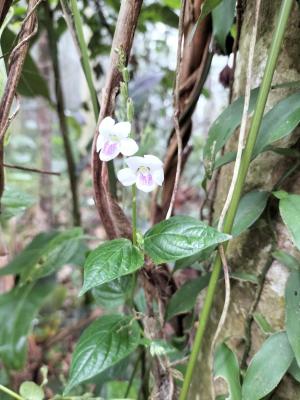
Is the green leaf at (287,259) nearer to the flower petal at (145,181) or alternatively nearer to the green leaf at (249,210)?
the green leaf at (249,210)

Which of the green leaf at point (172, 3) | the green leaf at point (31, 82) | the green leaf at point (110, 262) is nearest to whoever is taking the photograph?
the green leaf at point (110, 262)

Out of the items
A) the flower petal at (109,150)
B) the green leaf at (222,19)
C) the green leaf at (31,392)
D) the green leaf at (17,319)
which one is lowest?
the green leaf at (17,319)

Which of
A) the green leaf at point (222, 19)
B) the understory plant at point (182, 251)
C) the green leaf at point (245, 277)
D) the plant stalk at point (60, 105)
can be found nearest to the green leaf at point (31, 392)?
the understory plant at point (182, 251)

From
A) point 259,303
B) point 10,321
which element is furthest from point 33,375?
point 259,303

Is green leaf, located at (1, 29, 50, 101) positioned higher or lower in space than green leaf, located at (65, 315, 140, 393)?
higher

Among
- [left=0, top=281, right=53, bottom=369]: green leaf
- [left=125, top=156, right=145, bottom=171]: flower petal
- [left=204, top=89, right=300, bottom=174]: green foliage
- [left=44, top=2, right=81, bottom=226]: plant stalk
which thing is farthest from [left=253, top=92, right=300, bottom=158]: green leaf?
[left=44, top=2, right=81, bottom=226]: plant stalk

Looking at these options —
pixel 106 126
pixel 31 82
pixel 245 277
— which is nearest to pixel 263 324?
pixel 245 277

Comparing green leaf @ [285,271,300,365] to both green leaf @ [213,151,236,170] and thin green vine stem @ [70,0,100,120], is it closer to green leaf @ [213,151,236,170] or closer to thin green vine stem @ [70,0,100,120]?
green leaf @ [213,151,236,170]
